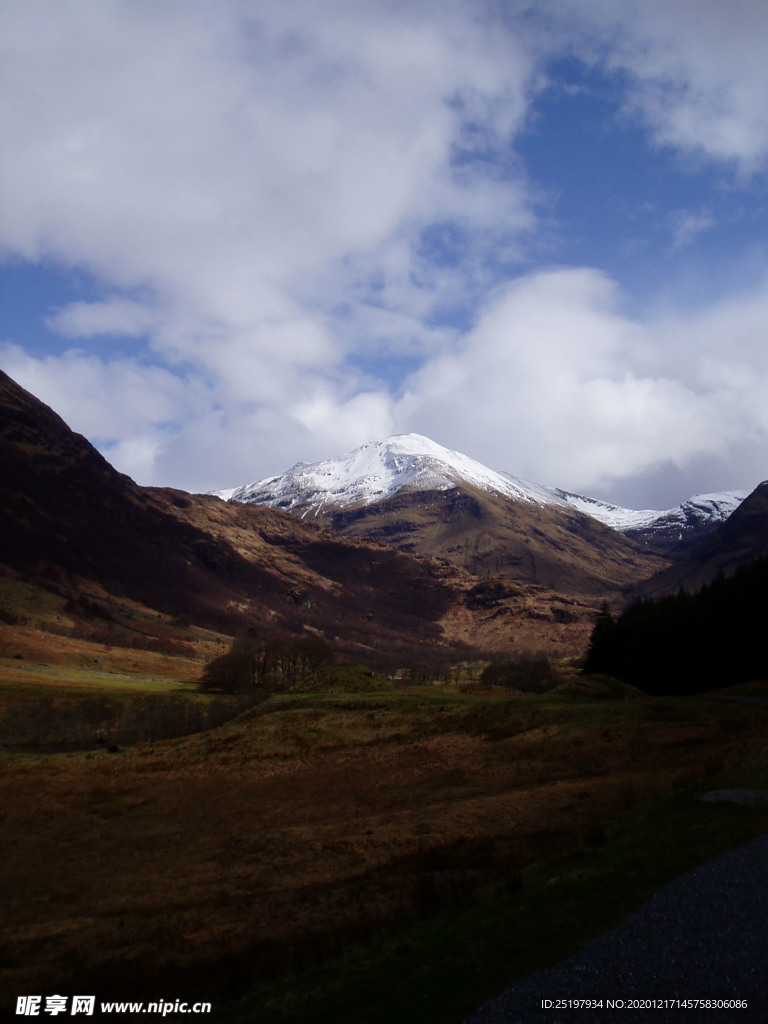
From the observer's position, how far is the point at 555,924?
1418cm

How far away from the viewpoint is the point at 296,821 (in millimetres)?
34219

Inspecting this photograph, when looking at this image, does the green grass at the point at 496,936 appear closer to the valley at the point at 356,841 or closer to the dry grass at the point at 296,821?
the valley at the point at 356,841

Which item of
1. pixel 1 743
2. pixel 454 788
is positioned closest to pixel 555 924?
pixel 454 788

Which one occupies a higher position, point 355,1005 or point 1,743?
point 355,1005

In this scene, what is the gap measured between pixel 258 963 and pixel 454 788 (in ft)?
67.4

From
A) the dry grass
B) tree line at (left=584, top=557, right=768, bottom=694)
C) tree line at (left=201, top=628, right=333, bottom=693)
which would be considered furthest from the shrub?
the dry grass

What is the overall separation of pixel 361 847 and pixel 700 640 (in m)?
62.0

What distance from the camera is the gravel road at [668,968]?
10.3m

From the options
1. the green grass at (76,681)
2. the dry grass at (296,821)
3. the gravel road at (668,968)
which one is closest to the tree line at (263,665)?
the green grass at (76,681)

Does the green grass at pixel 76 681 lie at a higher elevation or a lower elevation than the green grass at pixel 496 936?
lower

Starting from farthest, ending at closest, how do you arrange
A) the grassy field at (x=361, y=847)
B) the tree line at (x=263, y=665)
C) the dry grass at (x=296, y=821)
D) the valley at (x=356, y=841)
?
the tree line at (x=263, y=665)
the dry grass at (x=296, y=821)
the valley at (x=356, y=841)
the grassy field at (x=361, y=847)

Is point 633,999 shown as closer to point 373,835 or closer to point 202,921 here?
point 202,921

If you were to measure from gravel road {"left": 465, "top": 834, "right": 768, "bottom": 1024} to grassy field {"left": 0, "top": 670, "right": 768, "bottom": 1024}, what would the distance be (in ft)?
2.59

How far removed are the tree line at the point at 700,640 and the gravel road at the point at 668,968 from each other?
62.8 m
